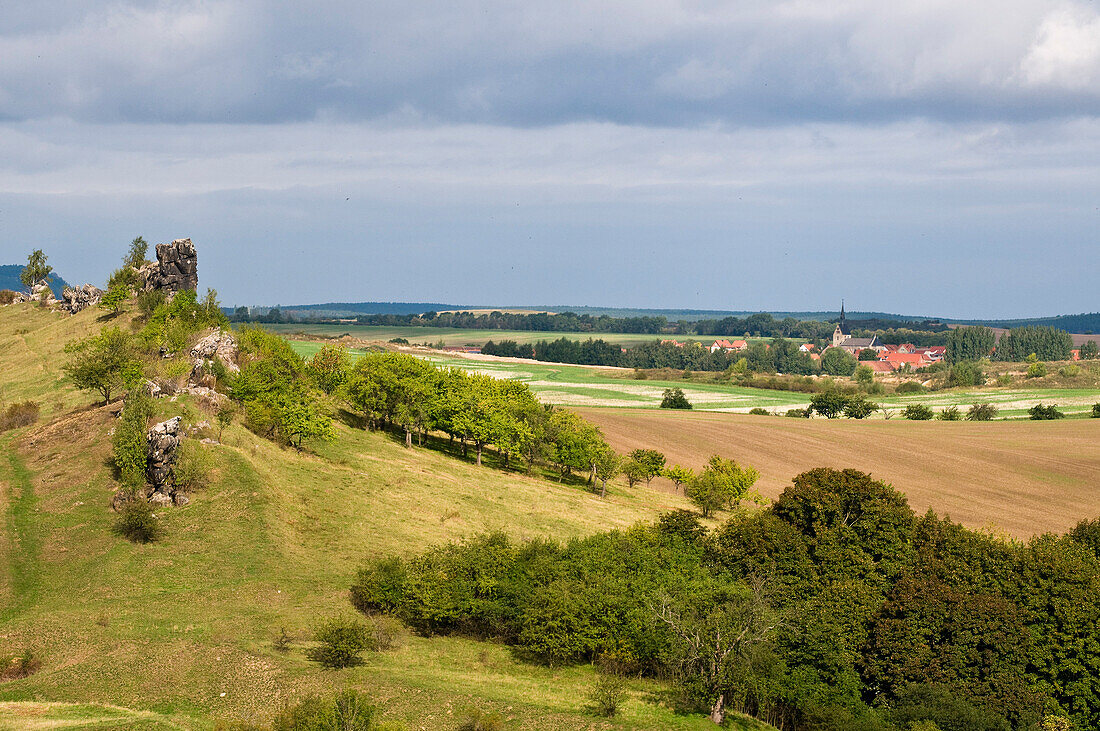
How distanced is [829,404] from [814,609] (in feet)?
402

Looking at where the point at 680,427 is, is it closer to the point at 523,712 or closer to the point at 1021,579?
the point at 1021,579

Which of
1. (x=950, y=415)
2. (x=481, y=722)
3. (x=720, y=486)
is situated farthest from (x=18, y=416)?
(x=950, y=415)

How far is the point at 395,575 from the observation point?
57.4 metres

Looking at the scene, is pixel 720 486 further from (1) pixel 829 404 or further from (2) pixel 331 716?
(1) pixel 829 404

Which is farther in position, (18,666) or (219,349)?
(219,349)

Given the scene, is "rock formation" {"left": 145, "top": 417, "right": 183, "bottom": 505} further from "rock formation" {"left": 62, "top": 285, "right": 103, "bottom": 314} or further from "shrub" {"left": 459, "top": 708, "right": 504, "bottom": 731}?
"rock formation" {"left": 62, "top": 285, "right": 103, "bottom": 314}

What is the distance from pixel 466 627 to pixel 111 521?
29.1 m

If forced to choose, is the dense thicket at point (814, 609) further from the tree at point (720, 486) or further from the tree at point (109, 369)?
the tree at point (109, 369)

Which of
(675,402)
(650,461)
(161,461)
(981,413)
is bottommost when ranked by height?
(650,461)

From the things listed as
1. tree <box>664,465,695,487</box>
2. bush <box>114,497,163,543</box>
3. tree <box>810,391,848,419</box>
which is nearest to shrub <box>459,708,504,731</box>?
bush <box>114,497,163,543</box>

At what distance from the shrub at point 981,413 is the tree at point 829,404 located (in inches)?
889

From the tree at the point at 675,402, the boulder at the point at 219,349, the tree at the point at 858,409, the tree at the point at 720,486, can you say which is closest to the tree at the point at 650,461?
the tree at the point at 720,486

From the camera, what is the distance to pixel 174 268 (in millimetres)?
128750

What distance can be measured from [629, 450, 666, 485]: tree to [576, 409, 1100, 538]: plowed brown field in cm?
522
